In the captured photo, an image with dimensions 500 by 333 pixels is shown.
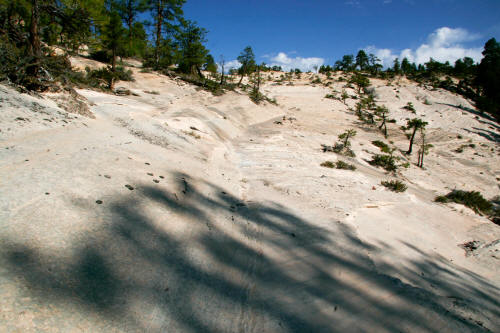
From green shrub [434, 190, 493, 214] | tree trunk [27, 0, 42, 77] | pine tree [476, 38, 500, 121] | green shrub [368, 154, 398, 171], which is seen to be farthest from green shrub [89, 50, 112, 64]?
pine tree [476, 38, 500, 121]

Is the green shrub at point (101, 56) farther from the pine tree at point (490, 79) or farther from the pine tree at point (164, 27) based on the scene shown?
the pine tree at point (490, 79)

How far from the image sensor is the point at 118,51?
20.3 metres

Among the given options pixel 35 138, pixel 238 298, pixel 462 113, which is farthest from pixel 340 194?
pixel 462 113

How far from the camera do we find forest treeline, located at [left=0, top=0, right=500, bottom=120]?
657 centimetres

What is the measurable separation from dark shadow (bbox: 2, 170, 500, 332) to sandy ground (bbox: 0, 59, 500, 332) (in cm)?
1

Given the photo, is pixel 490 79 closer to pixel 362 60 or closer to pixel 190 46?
pixel 362 60

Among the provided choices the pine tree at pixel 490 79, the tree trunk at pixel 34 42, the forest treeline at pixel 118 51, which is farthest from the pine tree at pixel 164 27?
the pine tree at pixel 490 79

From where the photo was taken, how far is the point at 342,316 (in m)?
2.41

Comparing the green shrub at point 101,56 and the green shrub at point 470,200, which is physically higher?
the green shrub at point 101,56

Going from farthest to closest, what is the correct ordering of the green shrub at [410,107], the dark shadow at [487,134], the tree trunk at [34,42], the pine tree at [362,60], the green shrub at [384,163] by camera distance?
the pine tree at [362,60], the green shrub at [410,107], the dark shadow at [487,134], the green shrub at [384,163], the tree trunk at [34,42]

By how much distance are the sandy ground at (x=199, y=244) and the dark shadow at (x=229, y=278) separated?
0.05 feet

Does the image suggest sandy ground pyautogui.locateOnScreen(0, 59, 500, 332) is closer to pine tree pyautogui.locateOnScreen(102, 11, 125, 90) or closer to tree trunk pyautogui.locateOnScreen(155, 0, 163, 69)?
pine tree pyautogui.locateOnScreen(102, 11, 125, 90)

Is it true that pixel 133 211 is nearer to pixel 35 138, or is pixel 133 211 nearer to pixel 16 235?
pixel 16 235

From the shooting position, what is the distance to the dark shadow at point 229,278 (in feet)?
6.31
